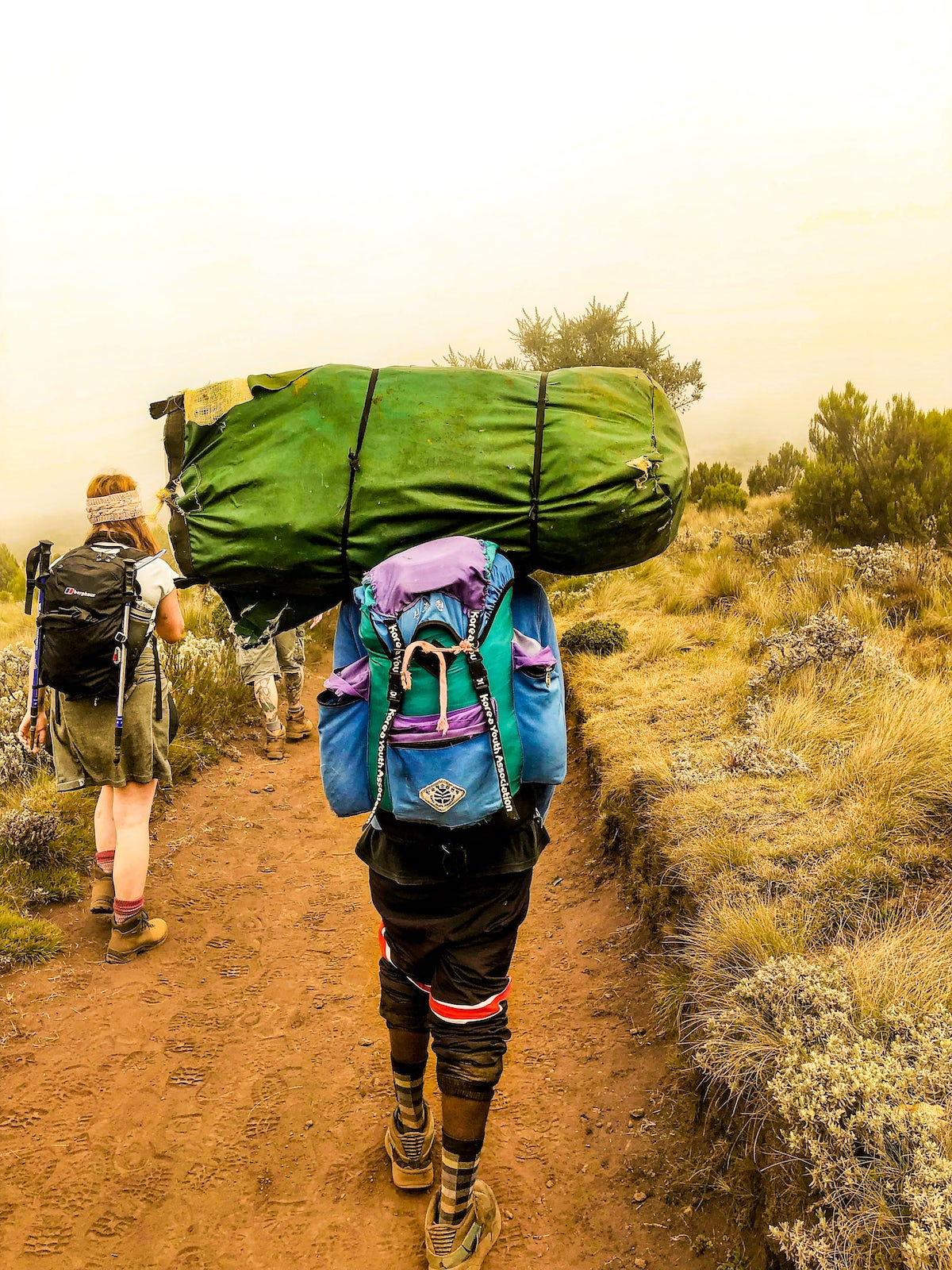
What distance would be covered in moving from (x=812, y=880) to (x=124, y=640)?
120 inches

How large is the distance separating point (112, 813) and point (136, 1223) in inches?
72.6

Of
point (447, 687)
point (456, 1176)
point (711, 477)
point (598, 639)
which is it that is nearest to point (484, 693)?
point (447, 687)

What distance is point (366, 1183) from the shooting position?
2846mm

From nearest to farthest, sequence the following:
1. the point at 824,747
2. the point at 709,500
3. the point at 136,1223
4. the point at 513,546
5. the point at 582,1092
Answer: the point at 513,546 < the point at 136,1223 < the point at 582,1092 < the point at 824,747 < the point at 709,500

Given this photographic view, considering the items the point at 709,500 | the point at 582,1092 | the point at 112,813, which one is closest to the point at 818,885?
the point at 582,1092

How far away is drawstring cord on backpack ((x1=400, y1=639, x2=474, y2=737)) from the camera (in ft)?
6.48

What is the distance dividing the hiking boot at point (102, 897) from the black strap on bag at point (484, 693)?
3061 millimetres

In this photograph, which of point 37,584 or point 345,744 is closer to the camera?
point 345,744

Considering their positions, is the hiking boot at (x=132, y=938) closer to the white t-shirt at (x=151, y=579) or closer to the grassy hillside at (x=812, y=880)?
the white t-shirt at (x=151, y=579)

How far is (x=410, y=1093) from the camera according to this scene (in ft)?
8.92

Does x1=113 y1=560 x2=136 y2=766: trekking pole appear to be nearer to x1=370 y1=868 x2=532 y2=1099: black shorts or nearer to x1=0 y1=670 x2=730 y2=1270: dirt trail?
x1=0 y1=670 x2=730 y2=1270: dirt trail

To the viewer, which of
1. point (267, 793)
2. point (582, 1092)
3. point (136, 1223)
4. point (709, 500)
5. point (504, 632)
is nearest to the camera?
point (504, 632)

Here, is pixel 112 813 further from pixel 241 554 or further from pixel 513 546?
pixel 513 546

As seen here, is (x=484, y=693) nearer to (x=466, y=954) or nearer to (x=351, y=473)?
(x=351, y=473)
